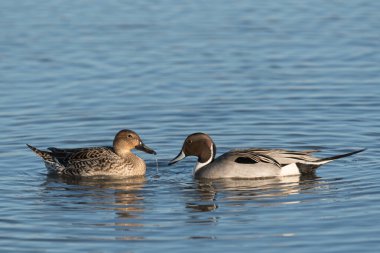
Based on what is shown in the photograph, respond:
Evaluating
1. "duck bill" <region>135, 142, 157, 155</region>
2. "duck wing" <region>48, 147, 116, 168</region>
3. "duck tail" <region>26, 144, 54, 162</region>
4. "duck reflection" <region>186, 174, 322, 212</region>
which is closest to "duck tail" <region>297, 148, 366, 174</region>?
"duck reflection" <region>186, 174, 322, 212</region>

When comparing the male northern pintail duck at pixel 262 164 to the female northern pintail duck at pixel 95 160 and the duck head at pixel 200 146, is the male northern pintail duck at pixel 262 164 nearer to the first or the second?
the duck head at pixel 200 146

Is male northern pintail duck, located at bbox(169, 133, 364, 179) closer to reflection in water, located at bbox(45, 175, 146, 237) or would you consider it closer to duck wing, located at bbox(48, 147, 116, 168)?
reflection in water, located at bbox(45, 175, 146, 237)

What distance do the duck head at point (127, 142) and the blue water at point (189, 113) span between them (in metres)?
0.47

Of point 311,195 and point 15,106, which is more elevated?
point 15,106

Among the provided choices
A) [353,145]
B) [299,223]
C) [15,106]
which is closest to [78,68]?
[15,106]

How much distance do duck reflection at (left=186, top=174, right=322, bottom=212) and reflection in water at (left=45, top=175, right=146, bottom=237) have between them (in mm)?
803

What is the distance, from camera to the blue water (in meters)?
12.2

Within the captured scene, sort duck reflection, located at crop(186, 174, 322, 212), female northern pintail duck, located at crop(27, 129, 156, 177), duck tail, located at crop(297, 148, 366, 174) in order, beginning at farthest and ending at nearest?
female northern pintail duck, located at crop(27, 129, 156, 177)
duck tail, located at crop(297, 148, 366, 174)
duck reflection, located at crop(186, 174, 322, 212)

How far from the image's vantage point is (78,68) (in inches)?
864

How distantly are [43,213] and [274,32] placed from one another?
42.5 ft

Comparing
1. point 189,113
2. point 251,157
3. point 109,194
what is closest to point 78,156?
point 109,194

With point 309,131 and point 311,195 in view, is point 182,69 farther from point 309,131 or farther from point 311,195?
point 311,195

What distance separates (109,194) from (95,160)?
138cm

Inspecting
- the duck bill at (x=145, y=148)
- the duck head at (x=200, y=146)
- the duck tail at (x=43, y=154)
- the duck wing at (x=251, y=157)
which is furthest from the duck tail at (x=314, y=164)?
the duck tail at (x=43, y=154)
